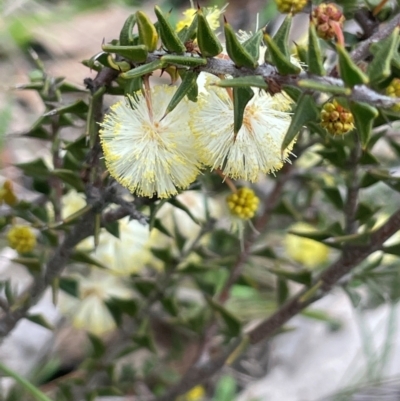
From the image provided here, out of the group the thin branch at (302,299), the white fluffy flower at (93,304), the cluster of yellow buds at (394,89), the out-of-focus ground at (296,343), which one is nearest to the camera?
the cluster of yellow buds at (394,89)

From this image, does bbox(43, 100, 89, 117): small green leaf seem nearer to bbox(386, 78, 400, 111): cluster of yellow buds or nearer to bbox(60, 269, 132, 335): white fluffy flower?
bbox(386, 78, 400, 111): cluster of yellow buds

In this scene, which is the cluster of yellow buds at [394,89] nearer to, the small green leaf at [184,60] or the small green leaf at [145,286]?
the small green leaf at [184,60]

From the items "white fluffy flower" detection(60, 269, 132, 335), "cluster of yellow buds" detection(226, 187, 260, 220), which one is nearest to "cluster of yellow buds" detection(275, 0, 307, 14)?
"cluster of yellow buds" detection(226, 187, 260, 220)

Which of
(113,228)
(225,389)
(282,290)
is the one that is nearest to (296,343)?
(225,389)

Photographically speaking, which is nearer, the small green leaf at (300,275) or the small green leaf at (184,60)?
the small green leaf at (184,60)

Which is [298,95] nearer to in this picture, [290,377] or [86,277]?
[86,277]

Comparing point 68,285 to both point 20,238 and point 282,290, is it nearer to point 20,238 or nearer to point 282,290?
point 20,238

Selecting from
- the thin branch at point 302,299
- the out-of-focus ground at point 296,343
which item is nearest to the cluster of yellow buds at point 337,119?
the thin branch at point 302,299

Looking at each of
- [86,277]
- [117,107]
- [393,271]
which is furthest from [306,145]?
[86,277]
